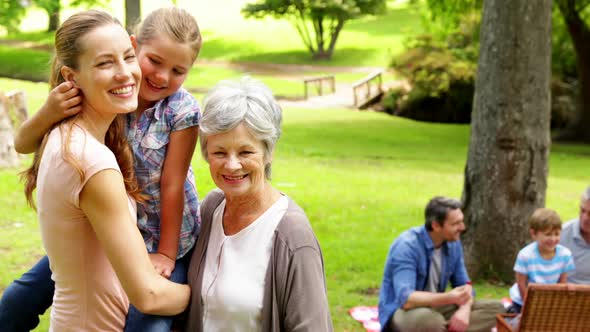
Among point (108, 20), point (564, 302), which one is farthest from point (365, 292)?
point (108, 20)

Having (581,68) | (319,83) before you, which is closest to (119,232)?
(581,68)

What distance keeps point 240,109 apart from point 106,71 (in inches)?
17.6

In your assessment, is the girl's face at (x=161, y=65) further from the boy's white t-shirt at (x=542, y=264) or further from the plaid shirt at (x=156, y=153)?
the boy's white t-shirt at (x=542, y=264)

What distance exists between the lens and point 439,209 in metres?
5.78

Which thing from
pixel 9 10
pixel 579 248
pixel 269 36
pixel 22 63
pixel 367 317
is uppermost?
pixel 9 10

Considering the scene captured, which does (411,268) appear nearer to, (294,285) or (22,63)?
(294,285)

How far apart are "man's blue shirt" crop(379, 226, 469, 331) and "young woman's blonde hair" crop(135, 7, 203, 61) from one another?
3.26 metres

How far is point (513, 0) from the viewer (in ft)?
25.8

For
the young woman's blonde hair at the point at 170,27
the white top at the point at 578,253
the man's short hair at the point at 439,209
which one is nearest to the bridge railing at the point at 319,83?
the white top at the point at 578,253

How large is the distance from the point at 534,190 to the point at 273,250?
19.1 feet

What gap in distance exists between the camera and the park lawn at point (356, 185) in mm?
8047

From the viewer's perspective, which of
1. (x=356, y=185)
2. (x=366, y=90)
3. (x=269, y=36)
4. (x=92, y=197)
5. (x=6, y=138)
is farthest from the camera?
(x=269, y=36)

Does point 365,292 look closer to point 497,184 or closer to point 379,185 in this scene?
point 497,184

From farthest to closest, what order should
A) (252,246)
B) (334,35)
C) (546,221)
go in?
(334,35) < (546,221) < (252,246)
